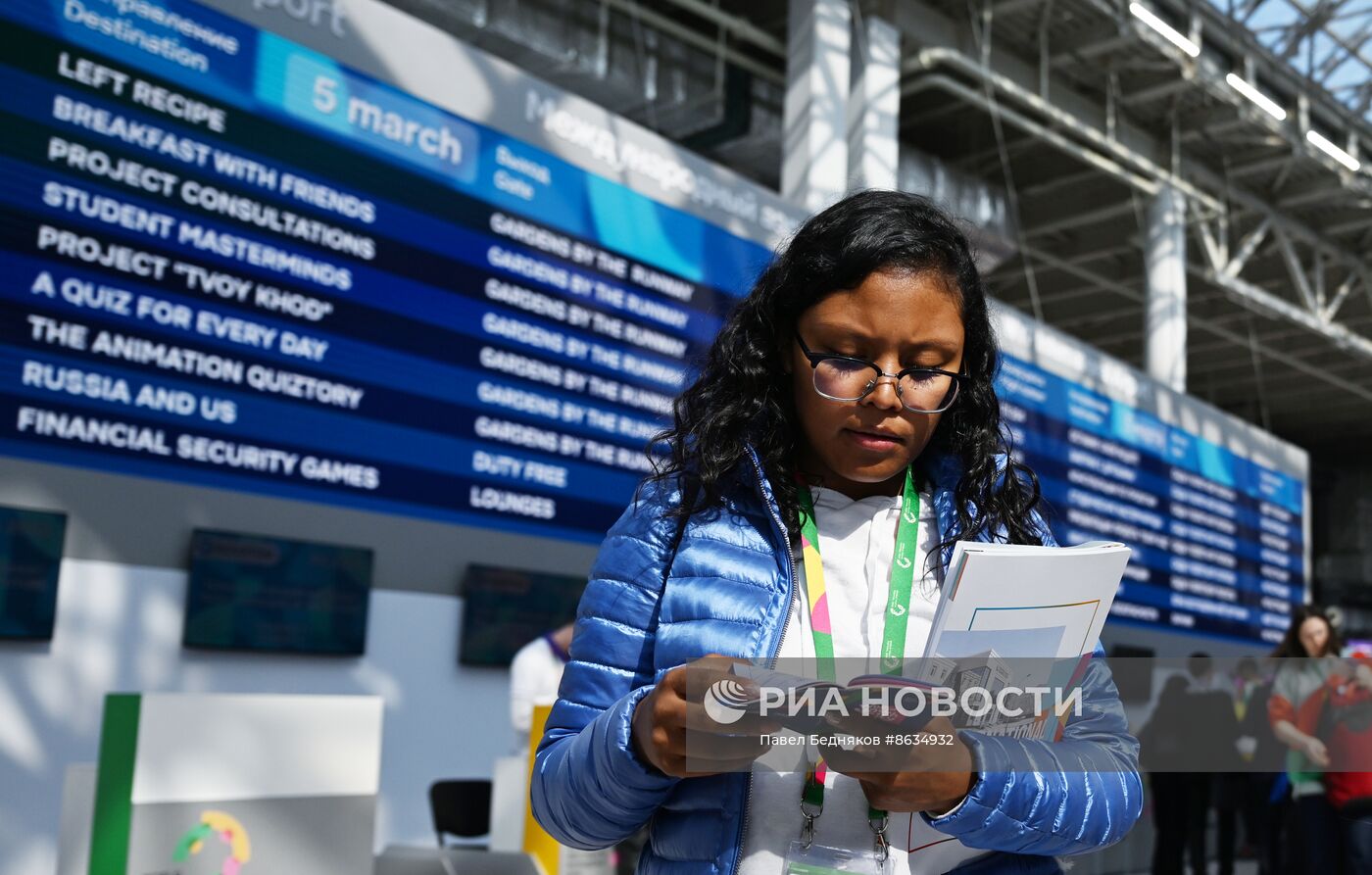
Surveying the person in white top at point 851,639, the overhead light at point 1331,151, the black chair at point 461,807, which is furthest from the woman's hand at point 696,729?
the overhead light at point 1331,151

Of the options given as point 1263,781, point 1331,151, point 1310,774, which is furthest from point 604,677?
point 1331,151

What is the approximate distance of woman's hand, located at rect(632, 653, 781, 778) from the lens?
0.88 meters

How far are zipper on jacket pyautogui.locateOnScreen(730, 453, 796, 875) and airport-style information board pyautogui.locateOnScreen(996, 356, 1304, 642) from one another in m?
6.55

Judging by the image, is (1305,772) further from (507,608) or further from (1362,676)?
(507,608)

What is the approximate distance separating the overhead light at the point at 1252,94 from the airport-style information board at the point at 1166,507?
2.99 m

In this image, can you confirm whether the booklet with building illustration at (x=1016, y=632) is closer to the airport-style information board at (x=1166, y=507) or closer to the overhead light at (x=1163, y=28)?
the airport-style information board at (x=1166, y=507)

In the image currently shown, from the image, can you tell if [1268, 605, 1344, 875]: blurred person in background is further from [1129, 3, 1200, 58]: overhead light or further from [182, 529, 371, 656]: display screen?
[1129, 3, 1200, 58]: overhead light

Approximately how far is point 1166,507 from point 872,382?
9.28 meters

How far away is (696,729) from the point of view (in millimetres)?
896

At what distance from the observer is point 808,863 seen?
984 mm

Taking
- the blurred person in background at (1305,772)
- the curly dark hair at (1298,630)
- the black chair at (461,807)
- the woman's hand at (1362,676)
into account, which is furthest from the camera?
the curly dark hair at (1298,630)

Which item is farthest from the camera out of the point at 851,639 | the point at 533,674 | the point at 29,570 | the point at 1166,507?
the point at 1166,507

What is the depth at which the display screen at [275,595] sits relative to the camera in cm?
440

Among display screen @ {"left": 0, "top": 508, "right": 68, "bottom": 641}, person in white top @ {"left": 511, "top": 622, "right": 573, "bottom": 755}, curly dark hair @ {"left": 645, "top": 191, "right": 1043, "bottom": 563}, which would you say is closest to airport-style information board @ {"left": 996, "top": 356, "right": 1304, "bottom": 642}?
person in white top @ {"left": 511, "top": 622, "right": 573, "bottom": 755}
